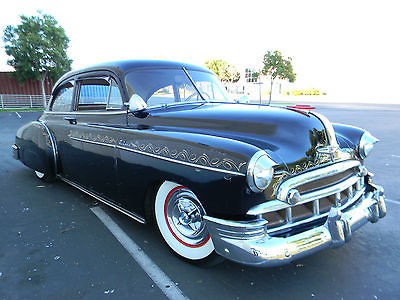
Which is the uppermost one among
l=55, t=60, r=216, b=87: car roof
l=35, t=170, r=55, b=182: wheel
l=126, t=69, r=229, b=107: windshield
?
l=55, t=60, r=216, b=87: car roof

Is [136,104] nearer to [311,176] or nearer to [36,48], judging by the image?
[311,176]

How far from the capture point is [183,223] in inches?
103

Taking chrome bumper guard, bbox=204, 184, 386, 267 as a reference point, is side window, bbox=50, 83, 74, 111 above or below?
above

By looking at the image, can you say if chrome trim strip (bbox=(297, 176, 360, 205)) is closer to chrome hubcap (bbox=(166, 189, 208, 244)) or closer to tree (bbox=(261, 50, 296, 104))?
chrome hubcap (bbox=(166, 189, 208, 244))

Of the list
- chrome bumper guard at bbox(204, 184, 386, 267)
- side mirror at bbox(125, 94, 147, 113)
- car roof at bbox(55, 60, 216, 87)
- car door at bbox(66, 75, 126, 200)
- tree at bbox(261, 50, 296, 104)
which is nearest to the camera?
chrome bumper guard at bbox(204, 184, 386, 267)

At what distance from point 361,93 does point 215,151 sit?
49.7m

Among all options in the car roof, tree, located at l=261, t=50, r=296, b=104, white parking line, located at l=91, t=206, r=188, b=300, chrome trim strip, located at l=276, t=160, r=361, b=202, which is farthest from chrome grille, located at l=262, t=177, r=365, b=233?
tree, located at l=261, t=50, r=296, b=104

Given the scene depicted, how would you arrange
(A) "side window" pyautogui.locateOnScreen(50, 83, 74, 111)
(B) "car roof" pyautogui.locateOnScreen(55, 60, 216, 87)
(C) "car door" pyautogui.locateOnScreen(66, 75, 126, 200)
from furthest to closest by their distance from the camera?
(A) "side window" pyautogui.locateOnScreen(50, 83, 74, 111)
(B) "car roof" pyautogui.locateOnScreen(55, 60, 216, 87)
(C) "car door" pyautogui.locateOnScreen(66, 75, 126, 200)

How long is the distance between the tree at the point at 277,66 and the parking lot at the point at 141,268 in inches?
1074

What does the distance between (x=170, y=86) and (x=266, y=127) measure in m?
1.34

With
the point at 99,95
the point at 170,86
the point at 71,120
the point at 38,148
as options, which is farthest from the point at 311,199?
the point at 38,148

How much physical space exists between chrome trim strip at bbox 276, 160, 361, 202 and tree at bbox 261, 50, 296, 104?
2819cm

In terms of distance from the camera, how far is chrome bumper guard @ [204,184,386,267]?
1.99m

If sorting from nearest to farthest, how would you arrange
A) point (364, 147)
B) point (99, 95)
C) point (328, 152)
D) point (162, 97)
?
1. point (328, 152)
2. point (364, 147)
3. point (162, 97)
4. point (99, 95)
